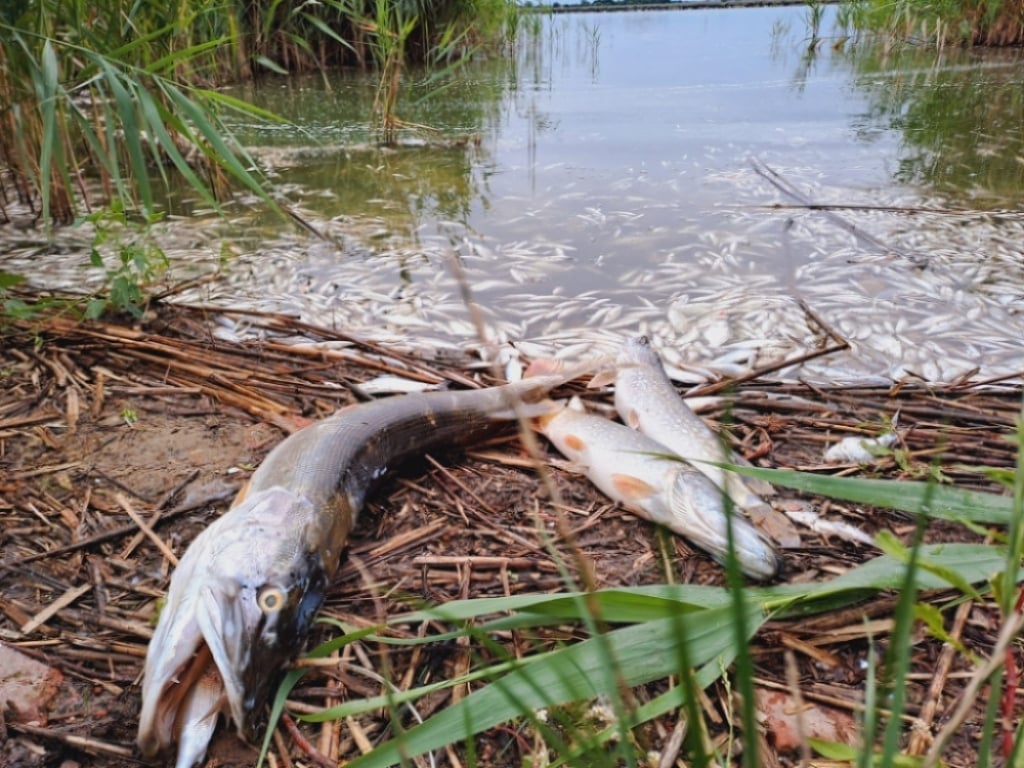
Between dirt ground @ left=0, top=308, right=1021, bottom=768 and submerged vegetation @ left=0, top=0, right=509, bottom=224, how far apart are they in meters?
0.76

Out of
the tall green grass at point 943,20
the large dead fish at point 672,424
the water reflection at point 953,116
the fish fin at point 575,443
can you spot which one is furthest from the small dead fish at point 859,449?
the tall green grass at point 943,20

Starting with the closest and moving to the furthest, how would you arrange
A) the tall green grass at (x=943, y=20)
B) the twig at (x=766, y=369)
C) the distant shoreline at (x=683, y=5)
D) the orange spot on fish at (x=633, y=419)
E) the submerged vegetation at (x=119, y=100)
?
1. the orange spot on fish at (x=633, y=419)
2. the submerged vegetation at (x=119, y=100)
3. the twig at (x=766, y=369)
4. the tall green grass at (x=943, y=20)
5. the distant shoreline at (x=683, y=5)

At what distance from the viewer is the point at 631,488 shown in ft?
8.07

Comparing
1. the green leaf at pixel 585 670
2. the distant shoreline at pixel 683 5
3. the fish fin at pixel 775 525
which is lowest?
the fish fin at pixel 775 525

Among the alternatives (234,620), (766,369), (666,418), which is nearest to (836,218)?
(766,369)

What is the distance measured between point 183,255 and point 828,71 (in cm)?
1061

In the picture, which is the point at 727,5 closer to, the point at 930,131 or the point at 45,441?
the point at 930,131

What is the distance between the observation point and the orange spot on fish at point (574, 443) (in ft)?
8.91

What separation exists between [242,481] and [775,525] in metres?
1.70

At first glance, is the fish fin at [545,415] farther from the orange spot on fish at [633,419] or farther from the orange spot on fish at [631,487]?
the orange spot on fish at [631,487]

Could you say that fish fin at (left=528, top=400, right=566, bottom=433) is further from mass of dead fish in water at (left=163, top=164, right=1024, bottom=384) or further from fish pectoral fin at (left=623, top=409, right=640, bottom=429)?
mass of dead fish in water at (left=163, top=164, right=1024, bottom=384)

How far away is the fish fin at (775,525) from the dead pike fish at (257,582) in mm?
1017

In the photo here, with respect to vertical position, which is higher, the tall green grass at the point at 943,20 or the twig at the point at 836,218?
the tall green grass at the point at 943,20

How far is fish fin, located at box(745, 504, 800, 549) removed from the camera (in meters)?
2.27
